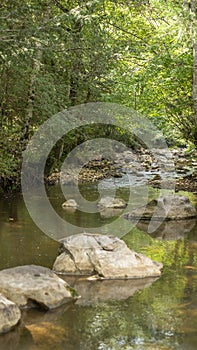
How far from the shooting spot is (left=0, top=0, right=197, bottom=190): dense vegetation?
36.2ft

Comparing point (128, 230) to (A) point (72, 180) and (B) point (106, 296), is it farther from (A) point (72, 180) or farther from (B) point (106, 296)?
(A) point (72, 180)

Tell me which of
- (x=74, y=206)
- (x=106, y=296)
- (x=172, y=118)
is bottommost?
(x=106, y=296)

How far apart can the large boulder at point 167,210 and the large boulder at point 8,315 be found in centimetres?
569

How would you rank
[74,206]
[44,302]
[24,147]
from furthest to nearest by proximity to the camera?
[24,147] → [74,206] → [44,302]

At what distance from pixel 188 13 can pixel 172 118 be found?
711 cm

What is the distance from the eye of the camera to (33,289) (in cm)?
503

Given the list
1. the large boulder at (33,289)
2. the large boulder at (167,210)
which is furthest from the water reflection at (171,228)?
the large boulder at (33,289)

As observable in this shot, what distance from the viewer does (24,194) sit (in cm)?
1337

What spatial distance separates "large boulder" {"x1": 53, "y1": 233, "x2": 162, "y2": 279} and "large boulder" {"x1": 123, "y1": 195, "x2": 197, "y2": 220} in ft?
11.7

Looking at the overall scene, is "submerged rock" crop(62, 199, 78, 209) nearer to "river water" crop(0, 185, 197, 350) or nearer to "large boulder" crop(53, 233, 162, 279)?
"river water" crop(0, 185, 197, 350)

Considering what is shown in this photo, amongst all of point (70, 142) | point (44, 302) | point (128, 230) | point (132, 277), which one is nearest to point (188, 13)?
point (128, 230)

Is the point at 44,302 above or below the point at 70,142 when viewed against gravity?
below

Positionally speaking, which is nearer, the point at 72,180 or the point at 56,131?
the point at 56,131

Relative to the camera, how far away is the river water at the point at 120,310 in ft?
13.8
